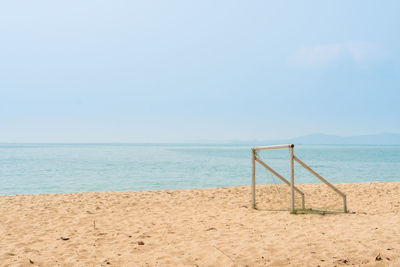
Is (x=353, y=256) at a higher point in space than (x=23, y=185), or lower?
higher

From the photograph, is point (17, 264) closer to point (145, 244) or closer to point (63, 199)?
point (145, 244)

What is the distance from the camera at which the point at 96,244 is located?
5.93 metres

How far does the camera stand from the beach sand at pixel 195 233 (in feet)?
16.0

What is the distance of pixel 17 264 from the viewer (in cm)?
489

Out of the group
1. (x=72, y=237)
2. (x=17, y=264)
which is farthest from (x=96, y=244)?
(x=17, y=264)

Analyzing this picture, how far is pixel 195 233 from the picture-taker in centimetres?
653

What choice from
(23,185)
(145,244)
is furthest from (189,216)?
(23,185)

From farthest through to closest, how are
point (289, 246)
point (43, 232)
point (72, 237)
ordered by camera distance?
1. point (43, 232)
2. point (72, 237)
3. point (289, 246)

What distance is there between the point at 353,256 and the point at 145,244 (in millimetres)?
3438

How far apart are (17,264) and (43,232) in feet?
7.14

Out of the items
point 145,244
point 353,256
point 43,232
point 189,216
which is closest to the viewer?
point 353,256

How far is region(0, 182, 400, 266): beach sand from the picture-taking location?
16.0 ft

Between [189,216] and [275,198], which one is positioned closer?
[189,216]

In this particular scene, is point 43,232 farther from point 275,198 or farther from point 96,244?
point 275,198
